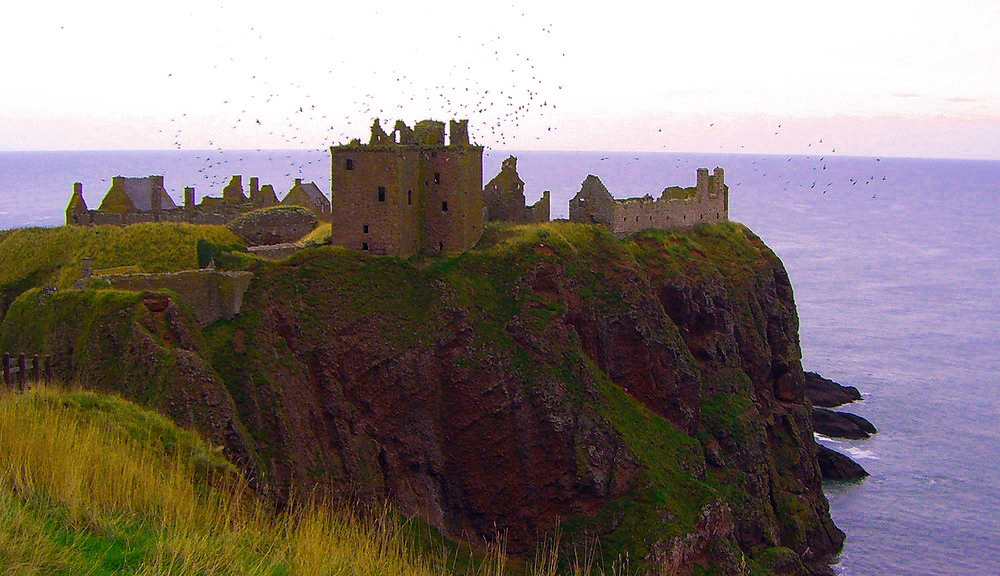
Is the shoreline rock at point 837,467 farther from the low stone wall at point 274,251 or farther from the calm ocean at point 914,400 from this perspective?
the low stone wall at point 274,251

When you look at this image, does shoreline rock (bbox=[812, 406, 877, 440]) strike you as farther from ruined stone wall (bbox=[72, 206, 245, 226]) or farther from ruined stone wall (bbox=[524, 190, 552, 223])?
ruined stone wall (bbox=[72, 206, 245, 226])

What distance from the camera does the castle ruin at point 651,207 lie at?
64.9 m

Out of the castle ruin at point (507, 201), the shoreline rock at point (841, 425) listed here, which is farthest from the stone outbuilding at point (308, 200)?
the shoreline rock at point (841, 425)

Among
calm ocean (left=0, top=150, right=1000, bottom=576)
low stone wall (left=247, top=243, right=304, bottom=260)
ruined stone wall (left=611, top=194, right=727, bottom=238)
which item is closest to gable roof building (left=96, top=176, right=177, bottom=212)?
low stone wall (left=247, top=243, right=304, bottom=260)

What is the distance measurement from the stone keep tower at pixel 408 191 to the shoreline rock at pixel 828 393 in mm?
46897

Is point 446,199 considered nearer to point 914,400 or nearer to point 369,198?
point 369,198

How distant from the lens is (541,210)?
64.1 m

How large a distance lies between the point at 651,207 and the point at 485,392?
24.3 m

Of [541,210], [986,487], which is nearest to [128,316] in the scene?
[541,210]

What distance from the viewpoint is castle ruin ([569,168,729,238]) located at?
213ft

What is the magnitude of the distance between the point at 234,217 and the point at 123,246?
11.5 m

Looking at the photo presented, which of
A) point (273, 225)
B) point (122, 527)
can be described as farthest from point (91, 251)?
point (122, 527)

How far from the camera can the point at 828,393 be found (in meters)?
93.3

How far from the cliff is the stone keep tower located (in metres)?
1.54
